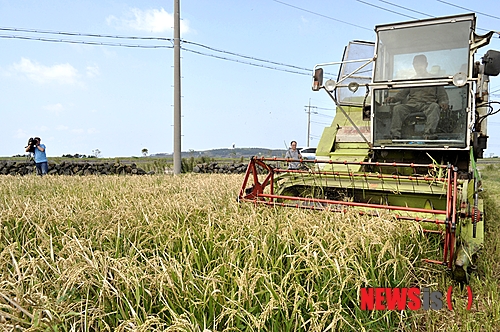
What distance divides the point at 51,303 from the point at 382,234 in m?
2.07

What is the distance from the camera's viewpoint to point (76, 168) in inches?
531

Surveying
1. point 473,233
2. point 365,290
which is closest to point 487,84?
point 473,233

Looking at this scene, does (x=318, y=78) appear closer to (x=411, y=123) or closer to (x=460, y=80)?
(x=411, y=123)

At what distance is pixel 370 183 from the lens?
13.8 feet

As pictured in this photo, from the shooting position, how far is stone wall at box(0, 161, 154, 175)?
1299 centimetres

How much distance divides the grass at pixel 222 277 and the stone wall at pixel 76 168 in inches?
391

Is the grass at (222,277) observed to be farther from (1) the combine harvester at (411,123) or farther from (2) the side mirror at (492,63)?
(2) the side mirror at (492,63)

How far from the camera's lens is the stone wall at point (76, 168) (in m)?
13.0

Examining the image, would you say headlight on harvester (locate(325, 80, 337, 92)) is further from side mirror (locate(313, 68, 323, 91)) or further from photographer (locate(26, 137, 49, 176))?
photographer (locate(26, 137, 49, 176))

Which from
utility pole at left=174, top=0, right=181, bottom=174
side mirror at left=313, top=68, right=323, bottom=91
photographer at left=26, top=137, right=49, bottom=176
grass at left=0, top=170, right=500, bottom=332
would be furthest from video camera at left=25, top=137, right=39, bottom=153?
side mirror at left=313, top=68, right=323, bottom=91

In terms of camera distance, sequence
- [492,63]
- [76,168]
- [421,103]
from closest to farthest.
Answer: [492,63] → [421,103] → [76,168]

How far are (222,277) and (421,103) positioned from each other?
3530 mm

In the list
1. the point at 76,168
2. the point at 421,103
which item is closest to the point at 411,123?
the point at 421,103

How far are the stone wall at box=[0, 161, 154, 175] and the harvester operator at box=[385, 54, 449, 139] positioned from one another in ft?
32.9
